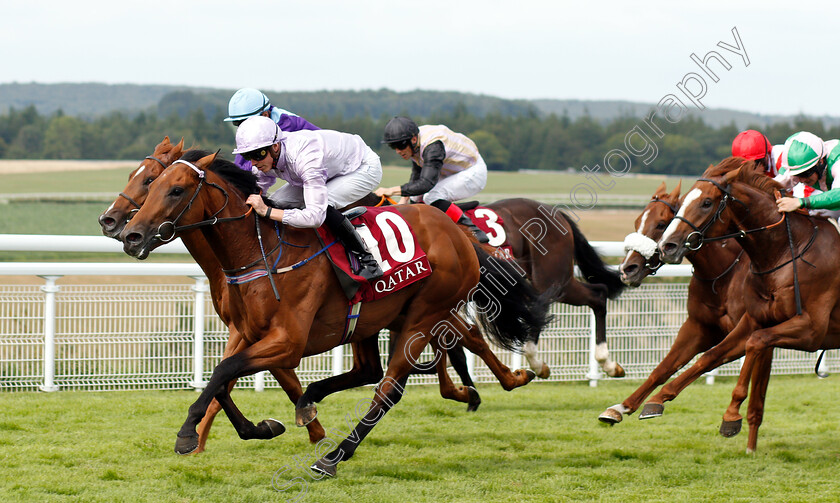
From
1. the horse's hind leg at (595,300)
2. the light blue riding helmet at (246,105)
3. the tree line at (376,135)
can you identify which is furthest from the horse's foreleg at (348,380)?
the tree line at (376,135)

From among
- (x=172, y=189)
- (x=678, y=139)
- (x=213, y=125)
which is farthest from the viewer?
(x=213, y=125)

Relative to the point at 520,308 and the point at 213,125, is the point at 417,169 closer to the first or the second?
the point at 520,308

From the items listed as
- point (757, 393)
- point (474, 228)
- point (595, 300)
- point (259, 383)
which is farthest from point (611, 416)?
point (259, 383)

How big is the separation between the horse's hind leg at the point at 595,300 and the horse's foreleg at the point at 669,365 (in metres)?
1.55

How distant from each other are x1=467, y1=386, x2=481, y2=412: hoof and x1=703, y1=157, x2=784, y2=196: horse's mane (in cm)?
204

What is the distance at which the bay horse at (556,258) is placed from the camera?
6223mm

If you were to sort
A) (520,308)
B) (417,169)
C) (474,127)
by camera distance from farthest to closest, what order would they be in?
(474,127), (417,169), (520,308)

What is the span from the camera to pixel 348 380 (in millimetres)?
4391

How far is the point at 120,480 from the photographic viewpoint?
154 inches

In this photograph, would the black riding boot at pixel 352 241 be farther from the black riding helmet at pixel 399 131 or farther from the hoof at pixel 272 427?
the black riding helmet at pixel 399 131

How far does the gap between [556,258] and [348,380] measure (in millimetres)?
2565

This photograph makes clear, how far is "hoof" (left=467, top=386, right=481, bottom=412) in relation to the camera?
5.63 meters

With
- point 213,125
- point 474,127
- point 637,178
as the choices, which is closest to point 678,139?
point 637,178

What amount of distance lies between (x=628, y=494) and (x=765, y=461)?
43.4 inches
